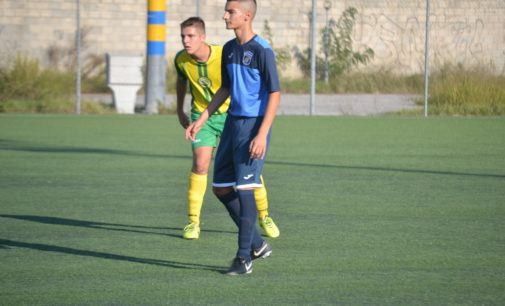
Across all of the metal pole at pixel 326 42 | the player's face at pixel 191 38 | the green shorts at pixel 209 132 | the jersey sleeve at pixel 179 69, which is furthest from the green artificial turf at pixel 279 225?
the metal pole at pixel 326 42

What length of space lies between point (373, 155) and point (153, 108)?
28.7 ft

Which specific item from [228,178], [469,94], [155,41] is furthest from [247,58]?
[469,94]

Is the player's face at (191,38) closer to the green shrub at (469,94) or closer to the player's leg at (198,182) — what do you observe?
the player's leg at (198,182)

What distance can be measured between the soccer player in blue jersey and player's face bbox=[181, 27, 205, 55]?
1151mm

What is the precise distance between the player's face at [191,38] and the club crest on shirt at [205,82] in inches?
12.5

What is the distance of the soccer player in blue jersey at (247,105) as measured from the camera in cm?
705

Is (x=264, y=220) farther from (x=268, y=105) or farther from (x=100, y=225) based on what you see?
(x=268, y=105)

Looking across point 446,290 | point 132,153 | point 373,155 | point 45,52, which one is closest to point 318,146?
point 373,155

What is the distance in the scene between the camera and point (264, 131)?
6984 millimetres

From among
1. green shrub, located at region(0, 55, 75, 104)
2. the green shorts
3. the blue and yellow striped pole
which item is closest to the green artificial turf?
the green shorts

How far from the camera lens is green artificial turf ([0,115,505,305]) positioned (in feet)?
21.8

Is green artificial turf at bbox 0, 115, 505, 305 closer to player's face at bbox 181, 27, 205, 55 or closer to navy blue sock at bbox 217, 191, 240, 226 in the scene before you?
navy blue sock at bbox 217, 191, 240, 226

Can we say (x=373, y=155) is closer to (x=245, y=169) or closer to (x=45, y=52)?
(x=245, y=169)

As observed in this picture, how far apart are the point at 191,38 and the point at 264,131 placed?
1.82m
